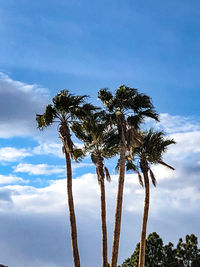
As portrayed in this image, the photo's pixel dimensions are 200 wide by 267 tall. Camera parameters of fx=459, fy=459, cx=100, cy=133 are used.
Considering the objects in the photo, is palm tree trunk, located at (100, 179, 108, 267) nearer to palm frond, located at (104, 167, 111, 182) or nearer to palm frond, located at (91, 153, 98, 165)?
palm frond, located at (104, 167, 111, 182)

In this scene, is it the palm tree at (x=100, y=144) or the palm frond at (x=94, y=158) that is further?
the palm frond at (x=94, y=158)

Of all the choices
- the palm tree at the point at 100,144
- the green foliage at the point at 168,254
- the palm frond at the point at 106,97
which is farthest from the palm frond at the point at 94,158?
the green foliage at the point at 168,254

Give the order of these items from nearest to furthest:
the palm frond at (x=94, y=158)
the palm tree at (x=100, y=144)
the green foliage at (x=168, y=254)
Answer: the palm tree at (x=100, y=144) → the palm frond at (x=94, y=158) → the green foliage at (x=168, y=254)

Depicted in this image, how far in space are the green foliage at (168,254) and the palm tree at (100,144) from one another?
21.2 metres

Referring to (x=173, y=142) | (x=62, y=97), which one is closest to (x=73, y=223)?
(x=62, y=97)

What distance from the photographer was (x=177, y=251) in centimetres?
5575

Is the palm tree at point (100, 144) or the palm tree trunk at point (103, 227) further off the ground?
the palm tree at point (100, 144)

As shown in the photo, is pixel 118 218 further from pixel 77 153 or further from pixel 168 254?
pixel 168 254

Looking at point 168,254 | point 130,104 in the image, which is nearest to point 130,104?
point 130,104

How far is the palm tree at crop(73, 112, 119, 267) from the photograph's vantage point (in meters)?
31.6

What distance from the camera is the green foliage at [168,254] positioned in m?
54.2

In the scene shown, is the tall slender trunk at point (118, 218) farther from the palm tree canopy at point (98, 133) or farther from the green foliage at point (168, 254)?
the green foliage at point (168, 254)

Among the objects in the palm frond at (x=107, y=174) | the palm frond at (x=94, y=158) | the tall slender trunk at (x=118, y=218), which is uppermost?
the palm frond at (x=94, y=158)

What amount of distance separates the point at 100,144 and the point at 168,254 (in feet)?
84.8
